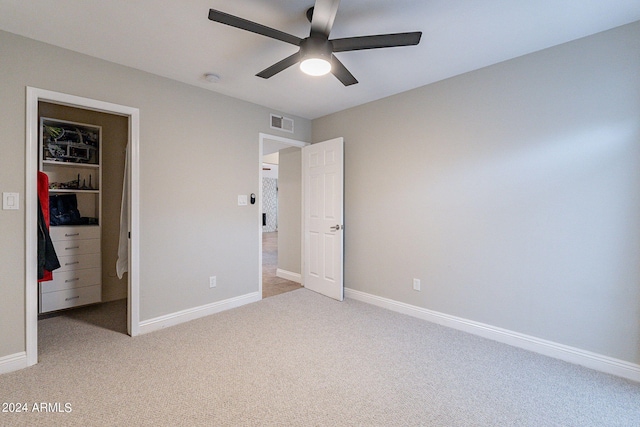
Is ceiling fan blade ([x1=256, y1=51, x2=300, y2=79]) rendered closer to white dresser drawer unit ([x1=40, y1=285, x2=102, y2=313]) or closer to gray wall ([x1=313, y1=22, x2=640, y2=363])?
gray wall ([x1=313, y1=22, x2=640, y2=363])

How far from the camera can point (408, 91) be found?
3.24 m

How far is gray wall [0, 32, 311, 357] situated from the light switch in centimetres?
4

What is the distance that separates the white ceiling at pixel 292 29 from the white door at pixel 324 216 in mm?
1217

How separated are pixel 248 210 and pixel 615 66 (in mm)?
3597

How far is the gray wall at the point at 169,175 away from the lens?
2.13 meters

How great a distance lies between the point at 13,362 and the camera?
211 centimetres

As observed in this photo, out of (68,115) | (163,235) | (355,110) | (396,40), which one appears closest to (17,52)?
(68,115)

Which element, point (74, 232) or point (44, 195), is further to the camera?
point (74, 232)

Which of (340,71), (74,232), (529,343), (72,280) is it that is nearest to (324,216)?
(340,71)

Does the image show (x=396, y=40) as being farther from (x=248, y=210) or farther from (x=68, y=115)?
(x=68, y=115)

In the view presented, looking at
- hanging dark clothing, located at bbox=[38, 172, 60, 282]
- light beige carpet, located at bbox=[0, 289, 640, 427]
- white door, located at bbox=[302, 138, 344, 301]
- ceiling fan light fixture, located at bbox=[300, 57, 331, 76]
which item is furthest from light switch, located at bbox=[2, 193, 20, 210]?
white door, located at bbox=[302, 138, 344, 301]

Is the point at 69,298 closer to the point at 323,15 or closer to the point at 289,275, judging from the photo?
the point at 289,275

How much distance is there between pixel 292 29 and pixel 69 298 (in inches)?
147

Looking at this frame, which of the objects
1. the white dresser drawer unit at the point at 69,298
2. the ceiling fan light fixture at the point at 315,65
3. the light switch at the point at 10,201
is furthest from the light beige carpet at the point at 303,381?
the ceiling fan light fixture at the point at 315,65
